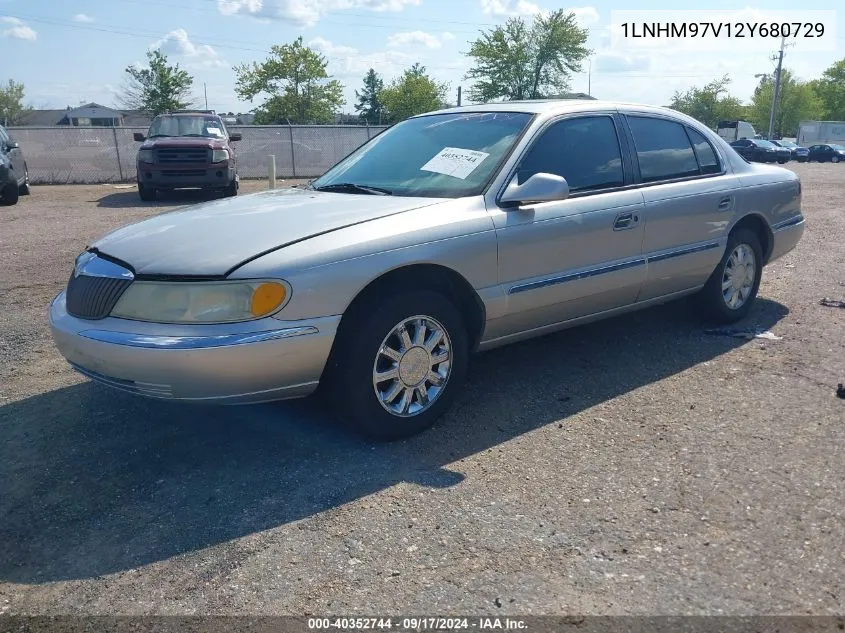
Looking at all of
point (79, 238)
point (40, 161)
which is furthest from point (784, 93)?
point (79, 238)

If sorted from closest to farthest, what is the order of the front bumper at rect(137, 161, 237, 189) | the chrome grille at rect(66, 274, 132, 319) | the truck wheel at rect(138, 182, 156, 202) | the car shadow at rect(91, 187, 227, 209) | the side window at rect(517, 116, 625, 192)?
the chrome grille at rect(66, 274, 132, 319) < the side window at rect(517, 116, 625, 192) < the front bumper at rect(137, 161, 237, 189) < the car shadow at rect(91, 187, 227, 209) < the truck wheel at rect(138, 182, 156, 202)

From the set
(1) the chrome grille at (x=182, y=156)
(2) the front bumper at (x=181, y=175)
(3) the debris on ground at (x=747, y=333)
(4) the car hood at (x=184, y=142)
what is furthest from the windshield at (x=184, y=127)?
(3) the debris on ground at (x=747, y=333)

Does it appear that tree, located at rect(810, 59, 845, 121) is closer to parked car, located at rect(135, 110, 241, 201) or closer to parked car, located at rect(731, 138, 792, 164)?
parked car, located at rect(731, 138, 792, 164)

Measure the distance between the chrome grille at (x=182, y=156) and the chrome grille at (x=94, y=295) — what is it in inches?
470

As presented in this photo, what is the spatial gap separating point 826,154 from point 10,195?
1817 inches

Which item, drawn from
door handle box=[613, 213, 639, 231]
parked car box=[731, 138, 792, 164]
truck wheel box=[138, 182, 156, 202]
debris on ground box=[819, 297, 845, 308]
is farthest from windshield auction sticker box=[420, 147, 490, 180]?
parked car box=[731, 138, 792, 164]

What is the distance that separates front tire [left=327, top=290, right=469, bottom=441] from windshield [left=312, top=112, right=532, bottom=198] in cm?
75

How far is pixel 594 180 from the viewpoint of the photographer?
4746mm

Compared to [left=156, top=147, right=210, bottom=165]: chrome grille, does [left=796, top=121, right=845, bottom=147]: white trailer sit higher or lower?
lower

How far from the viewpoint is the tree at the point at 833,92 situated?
7900 centimetres

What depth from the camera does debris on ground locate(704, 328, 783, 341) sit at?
5688mm

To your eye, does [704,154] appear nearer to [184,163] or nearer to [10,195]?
Result: [184,163]

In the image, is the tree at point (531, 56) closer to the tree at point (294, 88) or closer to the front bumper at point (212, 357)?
the tree at point (294, 88)

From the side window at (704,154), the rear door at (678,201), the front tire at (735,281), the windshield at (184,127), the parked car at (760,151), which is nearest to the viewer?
the rear door at (678,201)
